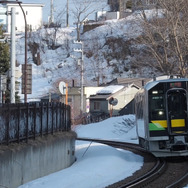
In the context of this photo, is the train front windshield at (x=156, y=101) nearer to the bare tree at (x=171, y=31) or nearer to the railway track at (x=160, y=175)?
the railway track at (x=160, y=175)

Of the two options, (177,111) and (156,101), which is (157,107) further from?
(177,111)

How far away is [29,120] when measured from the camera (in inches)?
585

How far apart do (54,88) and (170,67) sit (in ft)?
131

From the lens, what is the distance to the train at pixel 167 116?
17.5 metres

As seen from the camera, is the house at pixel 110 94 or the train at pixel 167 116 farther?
the house at pixel 110 94

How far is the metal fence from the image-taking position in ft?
41.8

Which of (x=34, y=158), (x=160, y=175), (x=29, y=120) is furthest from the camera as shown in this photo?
(x=160, y=175)

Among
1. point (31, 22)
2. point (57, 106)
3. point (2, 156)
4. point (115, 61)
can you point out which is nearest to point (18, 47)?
point (31, 22)

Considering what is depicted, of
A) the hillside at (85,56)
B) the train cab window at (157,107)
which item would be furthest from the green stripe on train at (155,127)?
the hillside at (85,56)

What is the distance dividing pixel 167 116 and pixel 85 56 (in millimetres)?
73778

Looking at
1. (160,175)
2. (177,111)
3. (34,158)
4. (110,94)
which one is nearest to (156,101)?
(177,111)

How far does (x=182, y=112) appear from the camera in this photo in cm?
1766

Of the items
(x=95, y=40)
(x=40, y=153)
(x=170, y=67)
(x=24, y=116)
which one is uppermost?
(x=95, y=40)

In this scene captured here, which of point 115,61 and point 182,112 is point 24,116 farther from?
point 115,61
